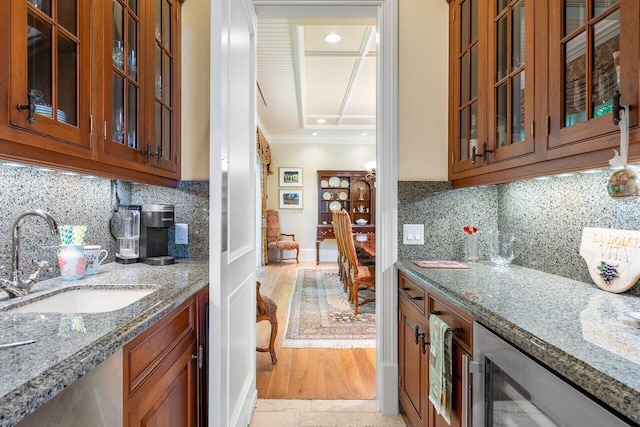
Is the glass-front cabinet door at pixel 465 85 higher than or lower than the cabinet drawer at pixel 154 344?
higher

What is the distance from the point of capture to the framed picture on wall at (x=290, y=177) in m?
7.56

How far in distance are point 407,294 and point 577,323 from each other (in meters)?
0.96

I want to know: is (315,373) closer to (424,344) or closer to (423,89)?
(424,344)

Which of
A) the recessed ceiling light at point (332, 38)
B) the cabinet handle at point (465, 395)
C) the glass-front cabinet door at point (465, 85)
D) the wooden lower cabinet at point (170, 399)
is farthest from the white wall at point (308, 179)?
the cabinet handle at point (465, 395)

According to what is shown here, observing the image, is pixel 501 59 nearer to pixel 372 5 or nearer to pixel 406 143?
pixel 406 143

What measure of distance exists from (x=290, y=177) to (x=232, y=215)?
6.20 metres

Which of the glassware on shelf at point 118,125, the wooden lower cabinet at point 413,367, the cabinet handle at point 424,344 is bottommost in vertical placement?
the wooden lower cabinet at point 413,367

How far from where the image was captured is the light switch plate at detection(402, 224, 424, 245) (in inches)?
77.5

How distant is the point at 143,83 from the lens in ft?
5.14

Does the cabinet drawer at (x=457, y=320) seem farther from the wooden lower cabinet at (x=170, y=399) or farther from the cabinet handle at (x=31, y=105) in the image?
the cabinet handle at (x=31, y=105)

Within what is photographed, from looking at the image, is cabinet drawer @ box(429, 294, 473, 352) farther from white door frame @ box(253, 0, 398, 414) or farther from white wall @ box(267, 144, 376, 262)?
A: white wall @ box(267, 144, 376, 262)

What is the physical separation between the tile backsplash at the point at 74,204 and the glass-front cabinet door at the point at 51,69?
13.1 inches

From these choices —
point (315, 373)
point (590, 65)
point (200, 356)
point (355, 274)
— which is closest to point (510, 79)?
point (590, 65)

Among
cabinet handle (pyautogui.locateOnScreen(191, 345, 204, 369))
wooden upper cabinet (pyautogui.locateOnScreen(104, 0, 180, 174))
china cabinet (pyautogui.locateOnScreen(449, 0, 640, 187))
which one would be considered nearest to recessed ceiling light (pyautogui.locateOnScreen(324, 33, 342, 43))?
china cabinet (pyautogui.locateOnScreen(449, 0, 640, 187))
